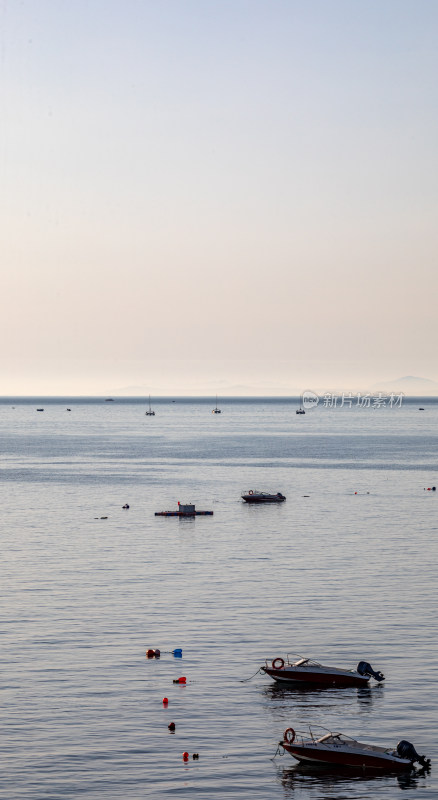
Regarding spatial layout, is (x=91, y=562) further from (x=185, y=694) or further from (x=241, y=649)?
(x=185, y=694)

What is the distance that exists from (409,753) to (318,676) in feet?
40.5

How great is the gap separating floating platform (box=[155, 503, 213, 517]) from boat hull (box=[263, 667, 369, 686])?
75.3 m

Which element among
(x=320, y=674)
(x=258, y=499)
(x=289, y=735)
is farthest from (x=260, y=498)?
(x=289, y=735)

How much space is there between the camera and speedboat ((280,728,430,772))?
49612 millimetres

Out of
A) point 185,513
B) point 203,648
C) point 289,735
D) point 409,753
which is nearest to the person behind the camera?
point 409,753

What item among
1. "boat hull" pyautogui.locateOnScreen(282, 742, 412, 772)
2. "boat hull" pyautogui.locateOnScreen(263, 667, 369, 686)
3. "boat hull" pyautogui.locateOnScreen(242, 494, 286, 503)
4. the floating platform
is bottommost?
"boat hull" pyautogui.locateOnScreen(282, 742, 412, 772)

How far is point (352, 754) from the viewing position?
4997 cm

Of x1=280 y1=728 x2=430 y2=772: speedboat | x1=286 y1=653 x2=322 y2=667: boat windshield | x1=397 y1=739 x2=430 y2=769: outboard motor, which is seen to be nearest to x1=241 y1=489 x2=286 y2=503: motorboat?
A: x1=286 y1=653 x2=322 y2=667: boat windshield

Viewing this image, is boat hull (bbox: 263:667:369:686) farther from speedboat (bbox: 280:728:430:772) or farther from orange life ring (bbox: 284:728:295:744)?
speedboat (bbox: 280:728:430:772)

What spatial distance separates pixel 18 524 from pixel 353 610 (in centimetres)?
6249

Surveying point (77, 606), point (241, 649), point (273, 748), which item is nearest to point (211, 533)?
point (77, 606)

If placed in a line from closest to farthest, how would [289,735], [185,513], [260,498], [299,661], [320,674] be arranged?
1. [289,735]
2. [320,674]
3. [299,661]
4. [185,513]
5. [260,498]

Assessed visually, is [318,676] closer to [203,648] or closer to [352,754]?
[203,648]

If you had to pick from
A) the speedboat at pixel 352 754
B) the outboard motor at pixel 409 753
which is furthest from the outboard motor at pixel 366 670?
the outboard motor at pixel 409 753
